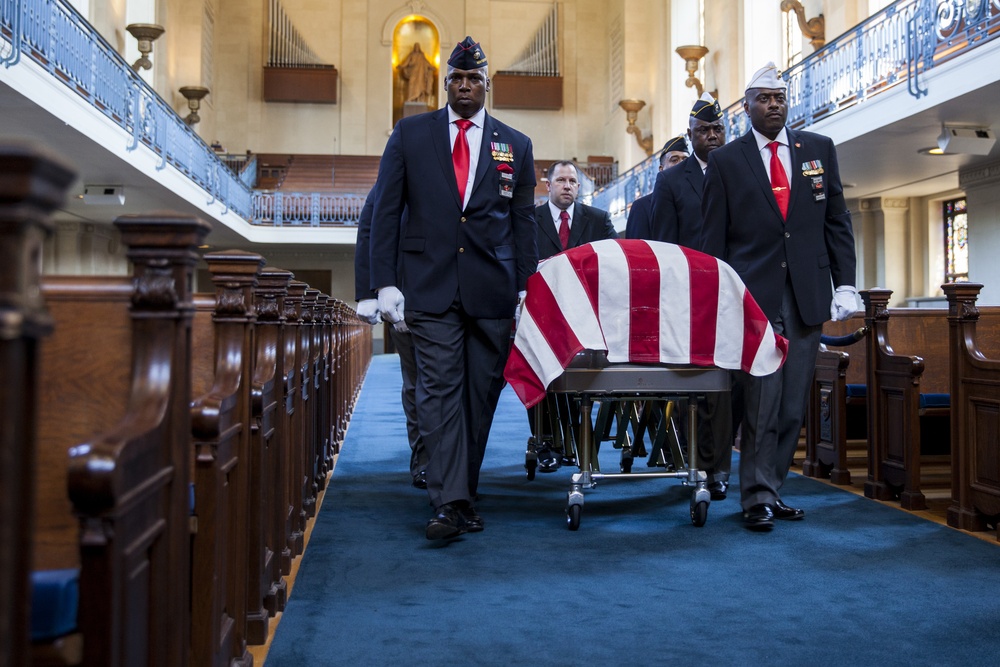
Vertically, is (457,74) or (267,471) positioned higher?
(457,74)

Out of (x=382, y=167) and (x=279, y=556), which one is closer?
(x=279, y=556)

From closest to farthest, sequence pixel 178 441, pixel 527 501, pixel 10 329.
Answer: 1. pixel 10 329
2. pixel 178 441
3. pixel 527 501

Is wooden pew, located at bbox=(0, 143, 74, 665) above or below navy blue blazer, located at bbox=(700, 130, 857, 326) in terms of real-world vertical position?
below

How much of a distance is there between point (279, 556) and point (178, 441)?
45.8 inches

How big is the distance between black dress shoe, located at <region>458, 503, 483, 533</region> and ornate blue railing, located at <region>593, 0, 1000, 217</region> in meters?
5.93

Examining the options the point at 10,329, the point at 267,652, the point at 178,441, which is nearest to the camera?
the point at 10,329

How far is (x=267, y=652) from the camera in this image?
2189 mm

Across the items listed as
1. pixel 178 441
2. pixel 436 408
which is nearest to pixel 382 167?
pixel 436 408

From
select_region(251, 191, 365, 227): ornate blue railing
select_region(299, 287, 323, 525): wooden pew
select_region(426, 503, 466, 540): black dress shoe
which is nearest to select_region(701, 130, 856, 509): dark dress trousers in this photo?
select_region(426, 503, 466, 540): black dress shoe

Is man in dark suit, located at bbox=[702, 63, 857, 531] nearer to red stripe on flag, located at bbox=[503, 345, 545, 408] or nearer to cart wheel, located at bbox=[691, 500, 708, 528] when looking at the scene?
cart wheel, located at bbox=[691, 500, 708, 528]

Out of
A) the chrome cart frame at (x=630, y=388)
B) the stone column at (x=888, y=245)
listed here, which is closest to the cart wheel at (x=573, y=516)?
the chrome cart frame at (x=630, y=388)

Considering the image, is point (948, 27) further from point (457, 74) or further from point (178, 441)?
point (178, 441)

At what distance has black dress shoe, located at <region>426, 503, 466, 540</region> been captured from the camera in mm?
3227

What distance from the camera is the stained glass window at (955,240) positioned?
1290 centimetres
